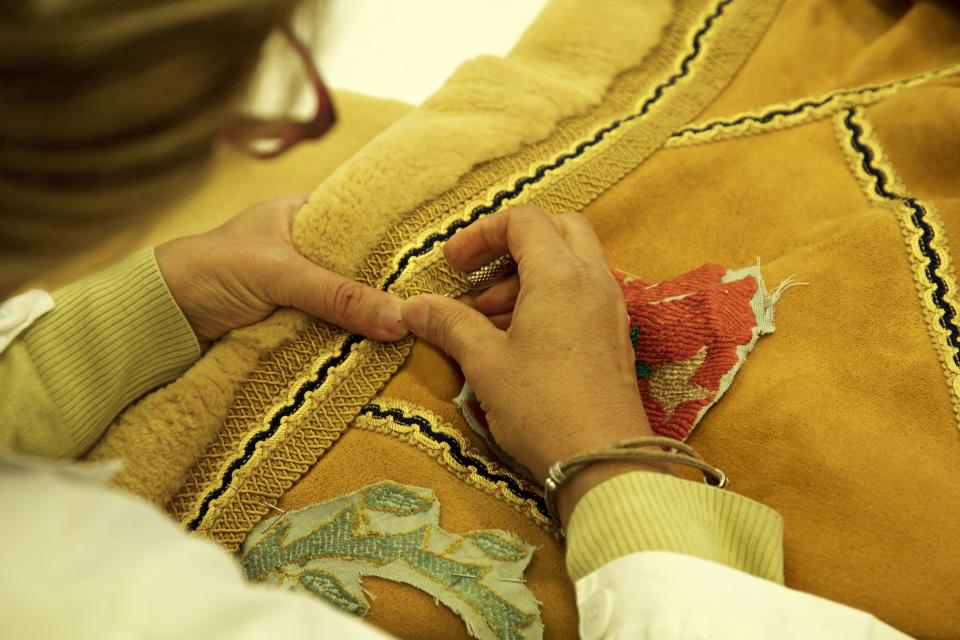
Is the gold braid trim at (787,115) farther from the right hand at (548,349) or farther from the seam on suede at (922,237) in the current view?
the right hand at (548,349)

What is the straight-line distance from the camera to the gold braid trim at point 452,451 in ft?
1.86

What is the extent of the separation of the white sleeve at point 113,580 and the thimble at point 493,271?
33 centimetres

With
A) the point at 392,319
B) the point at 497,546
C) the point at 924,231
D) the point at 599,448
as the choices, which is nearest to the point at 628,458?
the point at 599,448

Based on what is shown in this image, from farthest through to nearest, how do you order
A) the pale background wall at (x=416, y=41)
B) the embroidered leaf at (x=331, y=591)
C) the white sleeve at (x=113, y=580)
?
the pale background wall at (x=416, y=41), the embroidered leaf at (x=331, y=591), the white sleeve at (x=113, y=580)

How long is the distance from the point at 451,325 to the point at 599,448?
0.16 m

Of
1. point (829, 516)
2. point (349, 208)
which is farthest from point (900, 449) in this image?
point (349, 208)

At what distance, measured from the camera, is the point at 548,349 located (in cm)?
53

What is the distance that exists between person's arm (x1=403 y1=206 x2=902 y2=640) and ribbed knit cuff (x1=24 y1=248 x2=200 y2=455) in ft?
0.70

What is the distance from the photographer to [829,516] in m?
0.52

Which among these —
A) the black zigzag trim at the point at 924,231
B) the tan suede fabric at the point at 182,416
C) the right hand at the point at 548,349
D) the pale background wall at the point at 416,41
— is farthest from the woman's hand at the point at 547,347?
the pale background wall at the point at 416,41

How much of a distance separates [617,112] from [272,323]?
0.41 meters

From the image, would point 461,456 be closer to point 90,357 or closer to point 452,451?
point 452,451

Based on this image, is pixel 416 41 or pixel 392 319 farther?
pixel 416 41

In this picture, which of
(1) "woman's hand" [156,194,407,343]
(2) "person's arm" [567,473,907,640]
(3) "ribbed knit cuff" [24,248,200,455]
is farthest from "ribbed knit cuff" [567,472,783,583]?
(3) "ribbed knit cuff" [24,248,200,455]
